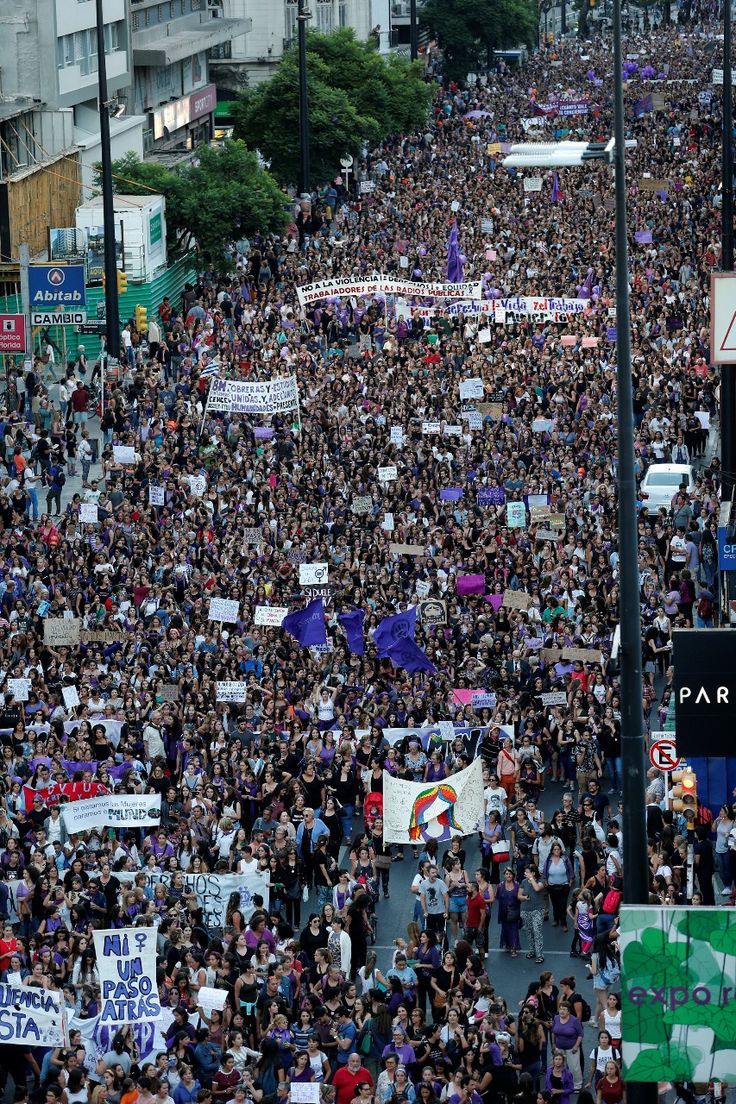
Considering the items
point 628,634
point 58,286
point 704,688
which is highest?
point 628,634

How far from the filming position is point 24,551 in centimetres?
3209

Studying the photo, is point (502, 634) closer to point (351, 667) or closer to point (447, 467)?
point (351, 667)

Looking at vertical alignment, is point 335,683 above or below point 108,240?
below

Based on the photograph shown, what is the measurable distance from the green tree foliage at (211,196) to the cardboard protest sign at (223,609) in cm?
2641

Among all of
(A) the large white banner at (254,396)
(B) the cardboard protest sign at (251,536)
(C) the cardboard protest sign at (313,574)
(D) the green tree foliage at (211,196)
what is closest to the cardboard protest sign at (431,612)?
(C) the cardboard protest sign at (313,574)

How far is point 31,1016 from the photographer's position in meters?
18.7

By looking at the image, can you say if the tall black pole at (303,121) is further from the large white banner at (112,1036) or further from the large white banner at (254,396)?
the large white banner at (112,1036)

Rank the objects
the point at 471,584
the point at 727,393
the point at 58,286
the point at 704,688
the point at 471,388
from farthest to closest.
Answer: the point at 58,286 → the point at 471,388 → the point at 727,393 → the point at 471,584 → the point at 704,688

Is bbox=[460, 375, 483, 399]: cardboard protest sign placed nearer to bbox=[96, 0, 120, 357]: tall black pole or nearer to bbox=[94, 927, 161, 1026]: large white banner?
bbox=[96, 0, 120, 357]: tall black pole

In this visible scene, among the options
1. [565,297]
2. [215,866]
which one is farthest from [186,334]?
[215,866]

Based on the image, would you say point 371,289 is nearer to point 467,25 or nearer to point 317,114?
point 317,114

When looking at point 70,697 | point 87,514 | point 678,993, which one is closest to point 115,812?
point 70,697

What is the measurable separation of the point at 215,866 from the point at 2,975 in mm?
2856

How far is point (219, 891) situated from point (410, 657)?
6.90 m
